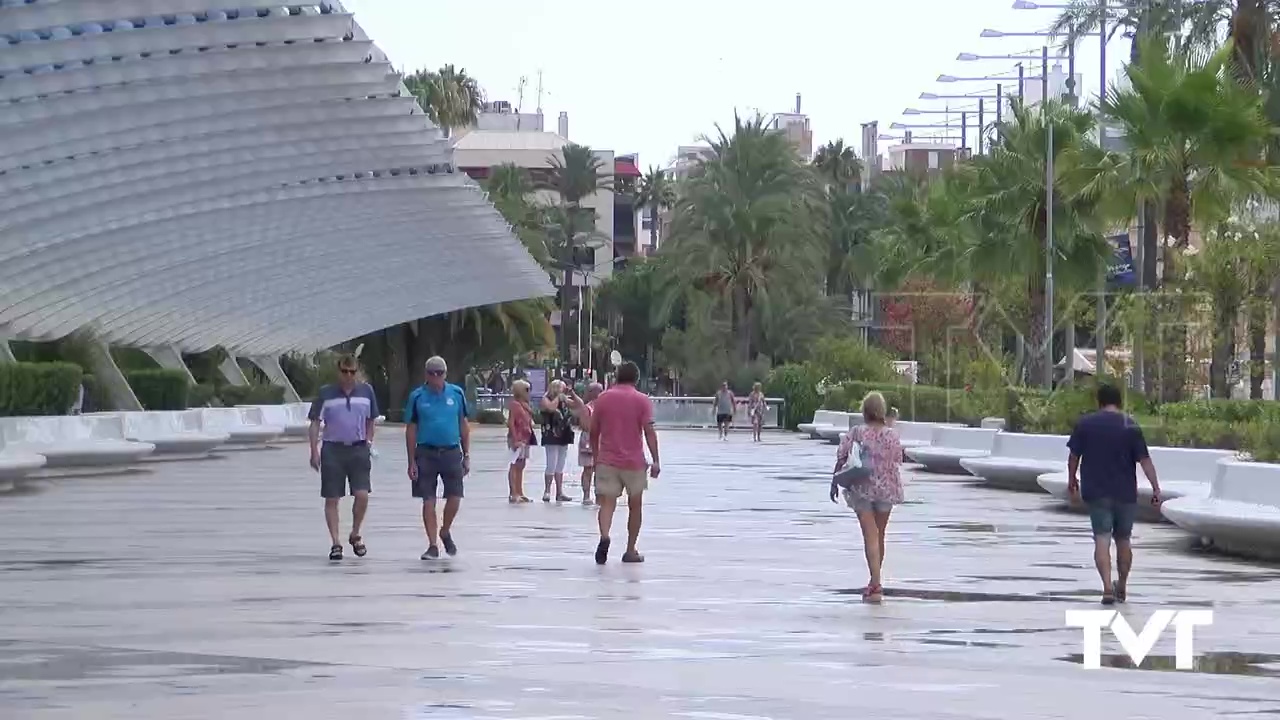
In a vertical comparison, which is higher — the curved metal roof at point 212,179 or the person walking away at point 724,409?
the curved metal roof at point 212,179

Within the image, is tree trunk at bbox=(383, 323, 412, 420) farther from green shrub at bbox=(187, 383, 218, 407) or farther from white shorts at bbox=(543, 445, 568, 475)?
white shorts at bbox=(543, 445, 568, 475)

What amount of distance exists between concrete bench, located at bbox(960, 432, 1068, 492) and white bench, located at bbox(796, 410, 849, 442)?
79.4 feet

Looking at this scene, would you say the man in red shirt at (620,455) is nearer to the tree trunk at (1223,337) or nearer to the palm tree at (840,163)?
the tree trunk at (1223,337)

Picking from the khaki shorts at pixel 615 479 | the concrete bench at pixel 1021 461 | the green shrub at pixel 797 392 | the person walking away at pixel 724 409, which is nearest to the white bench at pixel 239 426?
the person walking away at pixel 724 409

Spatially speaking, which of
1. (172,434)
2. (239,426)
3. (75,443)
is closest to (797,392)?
(239,426)

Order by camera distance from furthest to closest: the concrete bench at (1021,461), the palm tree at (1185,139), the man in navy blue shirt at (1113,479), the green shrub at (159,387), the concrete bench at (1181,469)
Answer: the green shrub at (159,387), the palm tree at (1185,139), the concrete bench at (1021,461), the concrete bench at (1181,469), the man in navy blue shirt at (1113,479)

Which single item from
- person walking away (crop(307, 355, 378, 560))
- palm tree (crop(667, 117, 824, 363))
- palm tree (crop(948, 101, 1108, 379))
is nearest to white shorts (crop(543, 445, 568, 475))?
person walking away (crop(307, 355, 378, 560))

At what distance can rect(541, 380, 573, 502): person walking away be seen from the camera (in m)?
27.5

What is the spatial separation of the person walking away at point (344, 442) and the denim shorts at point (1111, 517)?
6.09m

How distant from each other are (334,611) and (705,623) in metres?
2.33

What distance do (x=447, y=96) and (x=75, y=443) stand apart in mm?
70742

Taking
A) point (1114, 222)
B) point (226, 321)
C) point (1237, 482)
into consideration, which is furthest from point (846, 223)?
point (1237, 482)

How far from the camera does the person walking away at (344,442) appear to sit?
17922mm

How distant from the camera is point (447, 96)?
341 feet
